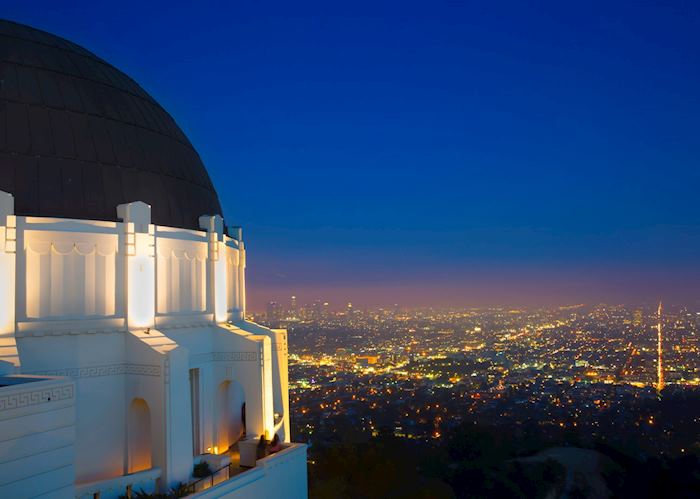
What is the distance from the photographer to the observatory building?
11.4 metres

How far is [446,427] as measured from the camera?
5175 cm

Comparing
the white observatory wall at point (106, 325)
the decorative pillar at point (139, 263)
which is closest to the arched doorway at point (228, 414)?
the white observatory wall at point (106, 325)

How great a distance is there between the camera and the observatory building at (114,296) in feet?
37.3

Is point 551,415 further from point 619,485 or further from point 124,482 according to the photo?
point 124,482

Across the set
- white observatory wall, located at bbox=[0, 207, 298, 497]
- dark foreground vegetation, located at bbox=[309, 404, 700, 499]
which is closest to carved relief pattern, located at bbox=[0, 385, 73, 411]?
white observatory wall, located at bbox=[0, 207, 298, 497]

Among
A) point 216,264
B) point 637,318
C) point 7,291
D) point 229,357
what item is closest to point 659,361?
point 637,318

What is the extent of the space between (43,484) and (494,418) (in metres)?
53.5

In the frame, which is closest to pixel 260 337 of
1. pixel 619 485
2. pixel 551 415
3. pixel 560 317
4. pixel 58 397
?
pixel 58 397

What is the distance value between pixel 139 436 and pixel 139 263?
355cm

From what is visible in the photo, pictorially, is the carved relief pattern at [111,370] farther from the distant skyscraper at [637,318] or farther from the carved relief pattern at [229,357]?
the distant skyscraper at [637,318]

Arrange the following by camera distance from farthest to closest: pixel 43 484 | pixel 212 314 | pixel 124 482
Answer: pixel 212 314
pixel 124 482
pixel 43 484

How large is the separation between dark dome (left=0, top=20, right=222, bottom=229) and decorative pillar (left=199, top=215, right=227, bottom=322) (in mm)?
493

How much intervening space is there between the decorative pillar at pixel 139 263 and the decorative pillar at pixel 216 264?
2005mm

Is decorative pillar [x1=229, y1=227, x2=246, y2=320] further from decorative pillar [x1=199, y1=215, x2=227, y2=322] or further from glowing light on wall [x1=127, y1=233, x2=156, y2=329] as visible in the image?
glowing light on wall [x1=127, y1=233, x2=156, y2=329]
